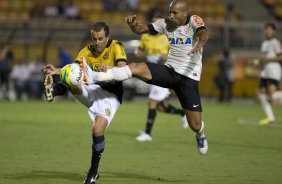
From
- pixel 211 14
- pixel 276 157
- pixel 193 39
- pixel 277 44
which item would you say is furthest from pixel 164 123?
pixel 211 14

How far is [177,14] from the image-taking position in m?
10.8

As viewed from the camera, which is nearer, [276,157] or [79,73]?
[79,73]

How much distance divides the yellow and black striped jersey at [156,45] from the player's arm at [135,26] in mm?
5728

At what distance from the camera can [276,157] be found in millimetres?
13211

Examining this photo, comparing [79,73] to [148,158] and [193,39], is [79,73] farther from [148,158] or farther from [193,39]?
[148,158]

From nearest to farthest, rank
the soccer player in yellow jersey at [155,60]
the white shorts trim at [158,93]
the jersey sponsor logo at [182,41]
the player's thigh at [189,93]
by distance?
the player's thigh at [189,93]
the jersey sponsor logo at [182,41]
the soccer player in yellow jersey at [155,60]
the white shorts trim at [158,93]

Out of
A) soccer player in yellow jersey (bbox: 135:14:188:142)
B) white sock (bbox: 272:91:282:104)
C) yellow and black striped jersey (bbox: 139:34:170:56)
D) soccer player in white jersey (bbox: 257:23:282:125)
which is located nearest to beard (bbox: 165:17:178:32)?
soccer player in yellow jersey (bbox: 135:14:188:142)

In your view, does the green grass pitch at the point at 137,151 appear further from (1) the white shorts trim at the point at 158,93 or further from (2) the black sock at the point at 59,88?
(2) the black sock at the point at 59,88

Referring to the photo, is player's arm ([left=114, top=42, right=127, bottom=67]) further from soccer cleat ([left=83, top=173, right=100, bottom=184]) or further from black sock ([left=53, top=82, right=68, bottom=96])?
soccer cleat ([left=83, top=173, right=100, bottom=184])

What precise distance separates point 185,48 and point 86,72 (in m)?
1.93

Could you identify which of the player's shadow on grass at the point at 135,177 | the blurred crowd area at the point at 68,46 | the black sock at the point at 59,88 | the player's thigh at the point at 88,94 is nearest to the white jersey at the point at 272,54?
the player's shadow on grass at the point at 135,177

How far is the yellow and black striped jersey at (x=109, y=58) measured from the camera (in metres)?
10.2

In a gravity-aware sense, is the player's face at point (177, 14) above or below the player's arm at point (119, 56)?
above

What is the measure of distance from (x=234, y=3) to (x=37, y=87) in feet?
36.2
